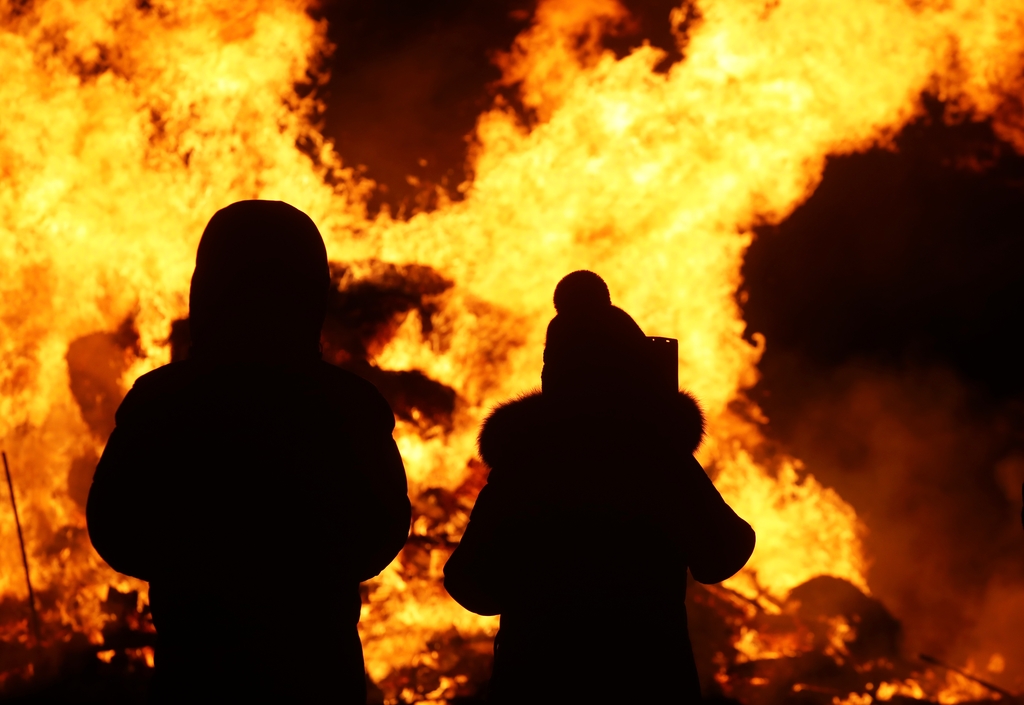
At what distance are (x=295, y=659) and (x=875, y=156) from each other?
6468 millimetres

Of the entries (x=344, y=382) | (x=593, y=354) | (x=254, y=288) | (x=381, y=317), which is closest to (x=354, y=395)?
(x=344, y=382)

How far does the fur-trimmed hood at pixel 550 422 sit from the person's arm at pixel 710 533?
9 cm

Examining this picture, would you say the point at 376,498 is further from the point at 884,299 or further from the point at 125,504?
the point at 884,299

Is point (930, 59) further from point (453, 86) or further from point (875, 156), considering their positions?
point (453, 86)

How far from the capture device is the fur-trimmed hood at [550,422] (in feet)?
7.09

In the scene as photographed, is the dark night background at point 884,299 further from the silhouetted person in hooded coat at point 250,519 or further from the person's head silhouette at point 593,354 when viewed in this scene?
the silhouetted person in hooded coat at point 250,519

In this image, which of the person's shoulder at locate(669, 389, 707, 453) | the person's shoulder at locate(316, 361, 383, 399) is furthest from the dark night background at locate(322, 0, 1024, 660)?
the person's shoulder at locate(316, 361, 383, 399)

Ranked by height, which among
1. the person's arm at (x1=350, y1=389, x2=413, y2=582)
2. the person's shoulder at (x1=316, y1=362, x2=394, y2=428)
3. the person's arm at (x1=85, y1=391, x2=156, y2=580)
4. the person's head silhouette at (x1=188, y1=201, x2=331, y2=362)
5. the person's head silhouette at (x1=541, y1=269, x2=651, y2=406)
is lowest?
the person's arm at (x1=85, y1=391, x2=156, y2=580)

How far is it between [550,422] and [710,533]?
489 millimetres

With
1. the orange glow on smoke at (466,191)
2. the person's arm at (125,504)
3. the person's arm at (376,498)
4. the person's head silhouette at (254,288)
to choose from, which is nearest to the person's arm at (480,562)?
the person's arm at (376,498)

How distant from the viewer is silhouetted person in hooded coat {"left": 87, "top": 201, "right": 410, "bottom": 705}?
1742 millimetres

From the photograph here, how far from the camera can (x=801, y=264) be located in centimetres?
700

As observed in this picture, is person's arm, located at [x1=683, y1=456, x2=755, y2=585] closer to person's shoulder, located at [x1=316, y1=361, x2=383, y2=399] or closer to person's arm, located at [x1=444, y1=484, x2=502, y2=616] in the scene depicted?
person's arm, located at [x1=444, y1=484, x2=502, y2=616]

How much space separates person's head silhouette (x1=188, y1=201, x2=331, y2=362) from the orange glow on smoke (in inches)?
163
